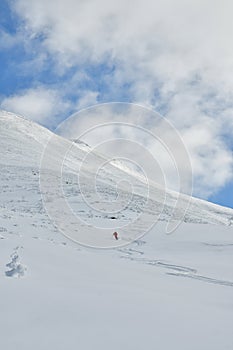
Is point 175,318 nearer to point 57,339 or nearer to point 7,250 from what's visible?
point 57,339

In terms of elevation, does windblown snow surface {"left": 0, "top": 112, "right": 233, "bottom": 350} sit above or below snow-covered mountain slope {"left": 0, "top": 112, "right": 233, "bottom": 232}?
below

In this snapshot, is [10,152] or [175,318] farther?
[10,152]

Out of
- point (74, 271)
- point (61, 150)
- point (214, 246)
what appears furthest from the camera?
point (61, 150)

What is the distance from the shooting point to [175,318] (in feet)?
20.6

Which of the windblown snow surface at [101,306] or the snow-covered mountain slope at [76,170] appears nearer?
the windblown snow surface at [101,306]

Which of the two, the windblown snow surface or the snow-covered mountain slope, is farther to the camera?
the snow-covered mountain slope

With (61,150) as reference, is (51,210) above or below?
below

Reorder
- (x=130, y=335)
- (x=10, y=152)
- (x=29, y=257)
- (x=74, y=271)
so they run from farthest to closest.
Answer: (x=10, y=152), (x=29, y=257), (x=74, y=271), (x=130, y=335)

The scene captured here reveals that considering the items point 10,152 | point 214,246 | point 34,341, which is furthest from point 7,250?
point 10,152

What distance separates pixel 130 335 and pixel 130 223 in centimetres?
2823

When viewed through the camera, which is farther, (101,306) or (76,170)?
(76,170)

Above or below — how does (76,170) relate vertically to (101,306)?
above

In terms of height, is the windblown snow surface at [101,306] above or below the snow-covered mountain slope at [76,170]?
below

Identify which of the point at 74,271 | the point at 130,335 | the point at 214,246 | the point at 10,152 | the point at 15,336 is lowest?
the point at 15,336
